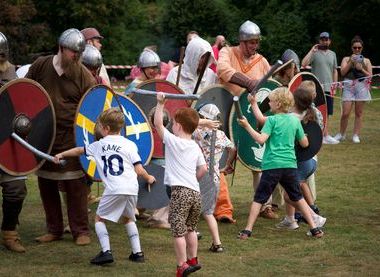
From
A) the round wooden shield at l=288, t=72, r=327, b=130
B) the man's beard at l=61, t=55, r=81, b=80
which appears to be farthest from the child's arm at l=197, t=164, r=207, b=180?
the round wooden shield at l=288, t=72, r=327, b=130

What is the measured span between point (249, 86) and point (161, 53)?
27990mm

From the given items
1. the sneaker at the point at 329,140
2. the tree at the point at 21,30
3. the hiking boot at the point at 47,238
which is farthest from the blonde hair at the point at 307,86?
the tree at the point at 21,30

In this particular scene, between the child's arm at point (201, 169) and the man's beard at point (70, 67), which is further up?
the man's beard at point (70, 67)

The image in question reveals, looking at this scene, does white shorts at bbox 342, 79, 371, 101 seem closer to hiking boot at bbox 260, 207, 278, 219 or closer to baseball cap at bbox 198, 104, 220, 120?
hiking boot at bbox 260, 207, 278, 219

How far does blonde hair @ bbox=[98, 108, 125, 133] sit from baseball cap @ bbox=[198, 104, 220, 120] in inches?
57.6

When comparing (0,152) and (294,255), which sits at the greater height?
(0,152)

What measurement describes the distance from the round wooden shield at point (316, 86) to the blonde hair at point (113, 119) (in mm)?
2570

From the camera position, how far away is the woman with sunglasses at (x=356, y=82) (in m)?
15.2

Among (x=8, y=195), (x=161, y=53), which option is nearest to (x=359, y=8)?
(x=161, y=53)

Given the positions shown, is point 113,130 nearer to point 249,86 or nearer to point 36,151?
point 36,151

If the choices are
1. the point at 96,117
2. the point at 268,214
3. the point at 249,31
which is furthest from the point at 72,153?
the point at 268,214

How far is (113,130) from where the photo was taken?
6906 mm

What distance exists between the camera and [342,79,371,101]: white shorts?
15.2 metres

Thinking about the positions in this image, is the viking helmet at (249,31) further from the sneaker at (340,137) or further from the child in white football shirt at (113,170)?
the sneaker at (340,137)
